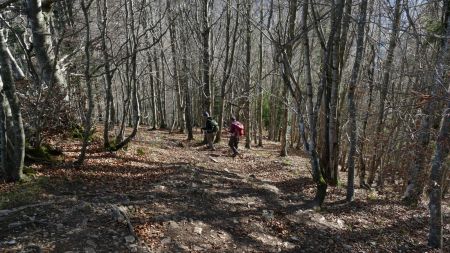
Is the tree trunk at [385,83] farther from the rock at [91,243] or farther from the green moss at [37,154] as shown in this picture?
the green moss at [37,154]

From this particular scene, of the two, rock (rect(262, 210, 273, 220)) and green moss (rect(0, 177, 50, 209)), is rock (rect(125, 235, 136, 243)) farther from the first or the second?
rock (rect(262, 210, 273, 220))

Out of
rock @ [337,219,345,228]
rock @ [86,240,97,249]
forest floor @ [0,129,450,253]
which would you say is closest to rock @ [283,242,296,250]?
forest floor @ [0,129,450,253]

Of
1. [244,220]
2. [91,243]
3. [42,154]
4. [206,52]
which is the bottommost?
[244,220]

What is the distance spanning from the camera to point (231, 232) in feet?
23.8

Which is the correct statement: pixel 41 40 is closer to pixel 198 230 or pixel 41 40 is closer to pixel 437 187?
pixel 198 230

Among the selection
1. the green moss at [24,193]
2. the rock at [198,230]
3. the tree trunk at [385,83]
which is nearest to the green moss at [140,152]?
the green moss at [24,193]

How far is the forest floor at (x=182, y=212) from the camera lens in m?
6.00

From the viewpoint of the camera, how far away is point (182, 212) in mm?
7508

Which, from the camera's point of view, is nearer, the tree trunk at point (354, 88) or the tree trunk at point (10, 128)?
the tree trunk at point (10, 128)

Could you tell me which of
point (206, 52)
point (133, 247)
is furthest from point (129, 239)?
point (206, 52)

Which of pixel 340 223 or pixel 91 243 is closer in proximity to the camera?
pixel 91 243

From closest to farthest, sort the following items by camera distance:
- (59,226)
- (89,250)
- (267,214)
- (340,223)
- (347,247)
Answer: (89,250) < (59,226) < (347,247) < (267,214) < (340,223)

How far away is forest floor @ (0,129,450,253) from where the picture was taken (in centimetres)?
600

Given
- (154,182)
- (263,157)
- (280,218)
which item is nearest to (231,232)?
(280,218)
